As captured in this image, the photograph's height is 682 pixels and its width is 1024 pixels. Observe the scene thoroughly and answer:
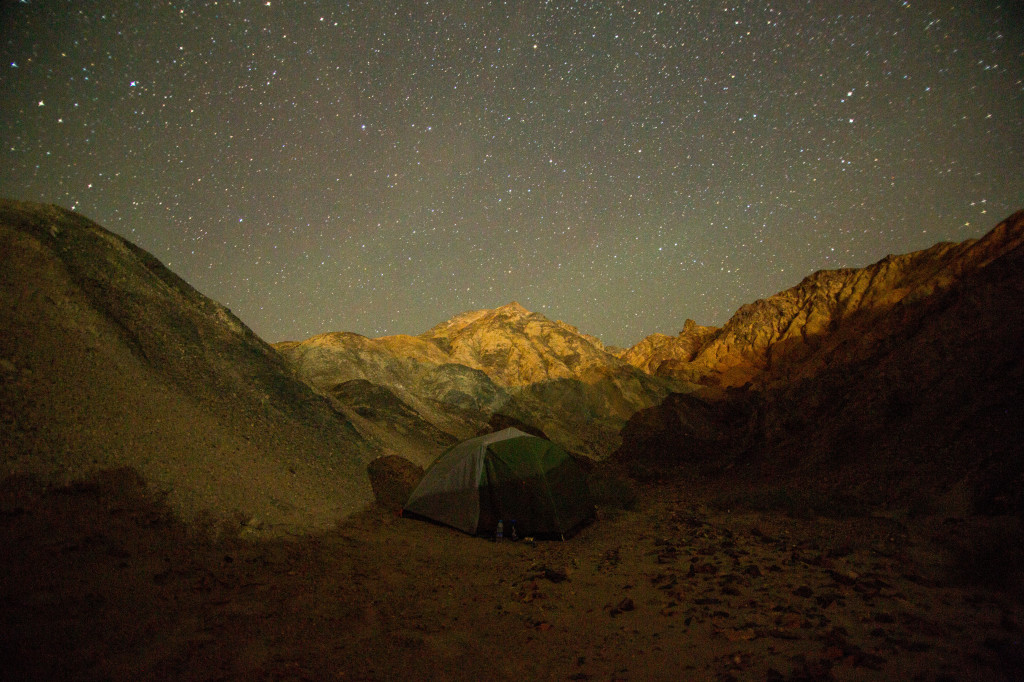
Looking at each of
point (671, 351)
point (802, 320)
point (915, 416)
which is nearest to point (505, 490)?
point (915, 416)

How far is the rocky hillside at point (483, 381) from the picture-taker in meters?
24.4

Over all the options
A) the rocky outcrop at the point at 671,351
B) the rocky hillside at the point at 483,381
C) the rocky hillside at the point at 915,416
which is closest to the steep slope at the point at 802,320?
the rocky outcrop at the point at 671,351

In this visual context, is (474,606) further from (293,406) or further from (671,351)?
(671,351)

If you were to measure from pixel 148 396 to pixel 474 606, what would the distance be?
8858 millimetres

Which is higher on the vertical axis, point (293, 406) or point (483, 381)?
point (483, 381)

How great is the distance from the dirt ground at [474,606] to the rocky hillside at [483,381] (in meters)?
9.84

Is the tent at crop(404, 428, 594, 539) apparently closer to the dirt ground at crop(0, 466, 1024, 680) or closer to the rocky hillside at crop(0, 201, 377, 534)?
the dirt ground at crop(0, 466, 1024, 680)

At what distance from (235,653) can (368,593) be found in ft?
6.64

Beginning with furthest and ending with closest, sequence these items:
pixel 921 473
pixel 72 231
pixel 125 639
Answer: pixel 72 231, pixel 921 473, pixel 125 639

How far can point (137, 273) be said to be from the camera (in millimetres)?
13062

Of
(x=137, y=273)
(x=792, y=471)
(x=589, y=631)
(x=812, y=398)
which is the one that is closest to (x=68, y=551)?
(x=589, y=631)

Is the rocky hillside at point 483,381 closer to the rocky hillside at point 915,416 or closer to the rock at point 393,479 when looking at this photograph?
the rock at point 393,479

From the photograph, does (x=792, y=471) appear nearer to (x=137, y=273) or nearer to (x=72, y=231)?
(x=137, y=273)

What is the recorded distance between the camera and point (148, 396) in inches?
369
